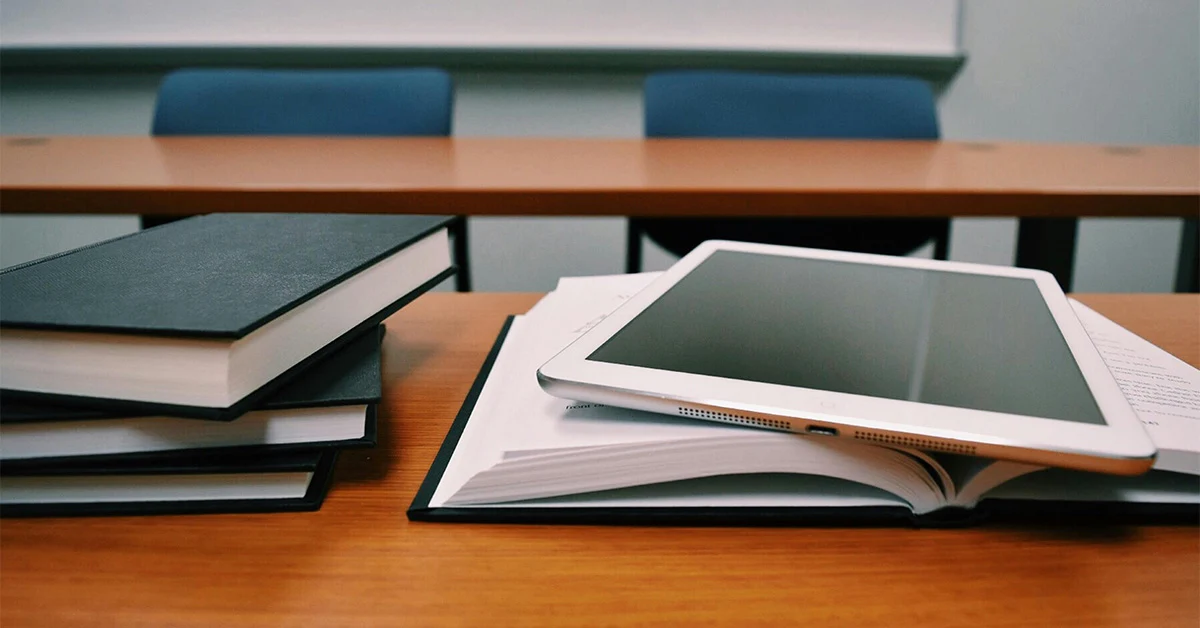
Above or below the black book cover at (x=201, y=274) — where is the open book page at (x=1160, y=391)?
below

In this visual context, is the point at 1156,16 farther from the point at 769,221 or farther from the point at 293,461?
the point at 293,461

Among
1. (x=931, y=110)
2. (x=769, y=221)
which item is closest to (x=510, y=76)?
(x=769, y=221)

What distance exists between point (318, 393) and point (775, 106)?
1.32 m

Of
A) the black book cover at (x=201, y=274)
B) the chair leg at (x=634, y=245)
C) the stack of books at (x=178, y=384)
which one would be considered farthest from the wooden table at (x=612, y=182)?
the stack of books at (x=178, y=384)

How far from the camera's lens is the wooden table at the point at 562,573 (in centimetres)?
26

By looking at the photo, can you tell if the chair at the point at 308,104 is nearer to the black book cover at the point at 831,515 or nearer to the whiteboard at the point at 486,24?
Result: the whiteboard at the point at 486,24

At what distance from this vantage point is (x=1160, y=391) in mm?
344

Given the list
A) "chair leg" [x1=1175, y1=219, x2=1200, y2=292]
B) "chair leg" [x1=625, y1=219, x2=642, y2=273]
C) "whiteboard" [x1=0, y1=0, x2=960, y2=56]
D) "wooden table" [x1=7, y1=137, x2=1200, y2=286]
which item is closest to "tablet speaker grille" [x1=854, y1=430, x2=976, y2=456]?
"wooden table" [x1=7, y1=137, x2=1200, y2=286]

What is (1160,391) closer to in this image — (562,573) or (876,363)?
(876,363)

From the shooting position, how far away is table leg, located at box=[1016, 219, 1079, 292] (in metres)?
1.03

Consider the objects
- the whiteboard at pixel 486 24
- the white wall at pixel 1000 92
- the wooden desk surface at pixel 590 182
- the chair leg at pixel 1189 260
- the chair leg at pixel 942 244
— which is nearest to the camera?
the wooden desk surface at pixel 590 182

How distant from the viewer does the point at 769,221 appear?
1.52 metres

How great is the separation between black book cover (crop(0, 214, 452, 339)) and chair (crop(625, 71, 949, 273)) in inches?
40.6

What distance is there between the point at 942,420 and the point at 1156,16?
2.53m
